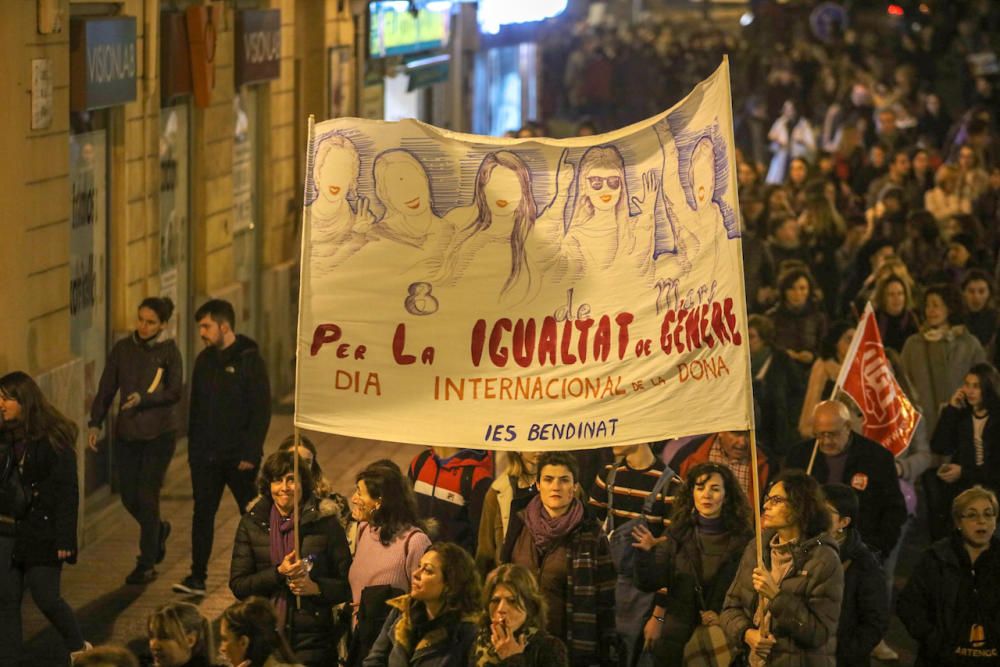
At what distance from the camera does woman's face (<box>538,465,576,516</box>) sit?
8.43 meters

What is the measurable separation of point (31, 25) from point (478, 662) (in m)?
6.05

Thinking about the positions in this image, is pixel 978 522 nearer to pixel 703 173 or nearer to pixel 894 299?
pixel 703 173

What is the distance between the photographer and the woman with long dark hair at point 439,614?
768 centimetres

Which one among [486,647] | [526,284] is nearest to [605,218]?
[526,284]

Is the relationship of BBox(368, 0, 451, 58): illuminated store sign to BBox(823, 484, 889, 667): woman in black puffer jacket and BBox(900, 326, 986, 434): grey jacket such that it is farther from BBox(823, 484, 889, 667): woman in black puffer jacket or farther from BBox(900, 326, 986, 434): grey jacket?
BBox(823, 484, 889, 667): woman in black puffer jacket

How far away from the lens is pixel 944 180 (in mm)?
20594

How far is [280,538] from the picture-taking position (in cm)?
878

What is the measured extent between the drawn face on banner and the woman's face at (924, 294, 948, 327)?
4900mm

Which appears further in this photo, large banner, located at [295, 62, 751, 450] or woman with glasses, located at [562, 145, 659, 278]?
woman with glasses, located at [562, 145, 659, 278]

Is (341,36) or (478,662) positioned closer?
(478,662)

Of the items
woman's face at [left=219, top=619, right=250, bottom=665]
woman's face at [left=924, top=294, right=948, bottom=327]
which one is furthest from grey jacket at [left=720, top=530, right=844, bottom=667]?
woman's face at [left=924, top=294, right=948, bottom=327]

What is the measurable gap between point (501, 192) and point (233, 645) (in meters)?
2.04

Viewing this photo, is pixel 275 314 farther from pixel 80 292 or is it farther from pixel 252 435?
pixel 252 435

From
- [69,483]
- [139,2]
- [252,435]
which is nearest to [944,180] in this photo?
[139,2]
